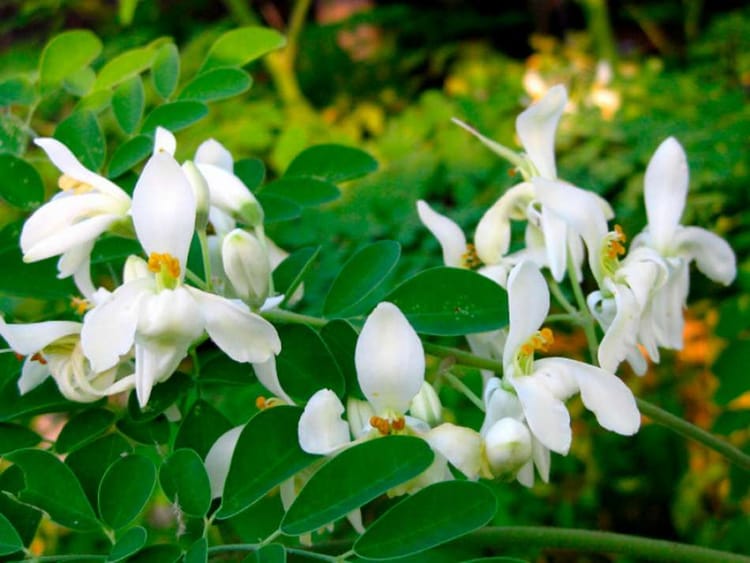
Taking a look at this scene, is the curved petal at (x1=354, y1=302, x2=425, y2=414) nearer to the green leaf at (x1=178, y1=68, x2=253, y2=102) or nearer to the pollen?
the pollen

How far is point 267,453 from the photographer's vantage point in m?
0.49

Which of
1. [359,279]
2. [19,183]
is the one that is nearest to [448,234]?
[359,279]

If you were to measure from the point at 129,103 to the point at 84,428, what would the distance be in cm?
27

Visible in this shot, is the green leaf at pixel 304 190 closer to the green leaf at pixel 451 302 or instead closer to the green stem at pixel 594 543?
the green leaf at pixel 451 302

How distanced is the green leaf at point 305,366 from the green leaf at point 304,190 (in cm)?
20

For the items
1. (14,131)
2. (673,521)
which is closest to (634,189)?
(673,521)

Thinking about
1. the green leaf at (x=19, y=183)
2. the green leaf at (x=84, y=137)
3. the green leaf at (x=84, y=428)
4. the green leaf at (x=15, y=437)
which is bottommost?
the green leaf at (x=15, y=437)

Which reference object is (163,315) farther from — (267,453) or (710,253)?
(710,253)

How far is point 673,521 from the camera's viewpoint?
1761 millimetres

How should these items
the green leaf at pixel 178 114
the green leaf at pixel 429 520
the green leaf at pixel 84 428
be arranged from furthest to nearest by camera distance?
the green leaf at pixel 178 114, the green leaf at pixel 84 428, the green leaf at pixel 429 520

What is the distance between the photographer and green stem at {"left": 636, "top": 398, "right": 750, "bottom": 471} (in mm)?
583

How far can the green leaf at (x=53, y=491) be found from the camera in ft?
1.69

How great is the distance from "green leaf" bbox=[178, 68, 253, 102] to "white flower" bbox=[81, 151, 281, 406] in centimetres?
25

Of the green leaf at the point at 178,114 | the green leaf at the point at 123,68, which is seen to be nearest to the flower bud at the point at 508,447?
the green leaf at the point at 178,114
